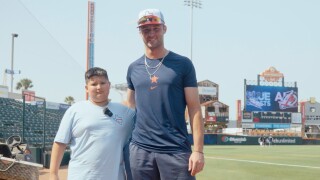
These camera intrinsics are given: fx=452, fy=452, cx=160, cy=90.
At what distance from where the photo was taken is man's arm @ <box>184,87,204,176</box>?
319cm

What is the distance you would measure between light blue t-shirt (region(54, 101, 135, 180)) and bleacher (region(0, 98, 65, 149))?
1093cm

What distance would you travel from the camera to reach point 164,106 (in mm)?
3268

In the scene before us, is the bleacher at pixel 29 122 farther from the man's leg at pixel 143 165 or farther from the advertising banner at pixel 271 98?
the advertising banner at pixel 271 98

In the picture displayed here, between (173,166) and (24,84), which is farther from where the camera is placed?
(24,84)

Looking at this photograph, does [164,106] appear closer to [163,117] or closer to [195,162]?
[163,117]

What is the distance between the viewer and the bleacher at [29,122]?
16.1 meters

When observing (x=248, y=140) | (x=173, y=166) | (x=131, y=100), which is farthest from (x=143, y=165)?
(x=248, y=140)

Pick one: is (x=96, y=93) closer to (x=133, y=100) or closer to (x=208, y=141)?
(x=133, y=100)

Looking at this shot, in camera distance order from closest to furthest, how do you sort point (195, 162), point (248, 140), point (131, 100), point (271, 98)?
point (195, 162), point (131, 100), point (248, 140), point (271, 98)

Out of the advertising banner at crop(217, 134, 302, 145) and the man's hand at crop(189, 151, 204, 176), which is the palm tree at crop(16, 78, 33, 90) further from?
the man's hand at crop(189, 151, 204, 176)

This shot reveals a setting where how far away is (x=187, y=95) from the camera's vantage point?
333 cm

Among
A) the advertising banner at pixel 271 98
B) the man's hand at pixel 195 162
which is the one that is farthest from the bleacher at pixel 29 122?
the advertising banner at pixel 271 98

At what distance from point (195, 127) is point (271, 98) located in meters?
53.8

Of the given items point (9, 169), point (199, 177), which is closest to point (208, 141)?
point (199, 177)
